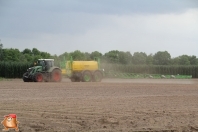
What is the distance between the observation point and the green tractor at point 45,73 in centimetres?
3461

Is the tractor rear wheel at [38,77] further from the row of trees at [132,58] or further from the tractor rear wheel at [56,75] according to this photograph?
the row of trees at [132,58]

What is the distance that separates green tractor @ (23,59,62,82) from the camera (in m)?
34.6

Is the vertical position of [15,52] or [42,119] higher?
[15,52]

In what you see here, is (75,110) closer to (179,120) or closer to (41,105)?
(41,105)

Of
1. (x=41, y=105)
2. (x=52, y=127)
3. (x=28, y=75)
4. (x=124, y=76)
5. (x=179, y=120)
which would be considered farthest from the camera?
(x=124, y=76)

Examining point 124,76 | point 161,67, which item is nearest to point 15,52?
point 161,67

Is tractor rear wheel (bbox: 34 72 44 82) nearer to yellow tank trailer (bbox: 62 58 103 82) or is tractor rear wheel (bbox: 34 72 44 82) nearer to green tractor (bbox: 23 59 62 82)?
green tractor (bbox: 23 59 62 82)

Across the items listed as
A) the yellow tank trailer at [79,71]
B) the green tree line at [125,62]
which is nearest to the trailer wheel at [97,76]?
the yellow tank trailer at [79,71]

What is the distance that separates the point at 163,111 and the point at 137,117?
6.50ft

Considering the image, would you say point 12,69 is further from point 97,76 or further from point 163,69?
point 163,69

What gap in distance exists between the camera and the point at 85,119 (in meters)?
12.5

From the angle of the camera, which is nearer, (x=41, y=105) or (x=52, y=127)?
(x=52, y=127)

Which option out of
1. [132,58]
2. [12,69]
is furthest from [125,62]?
[12,69]

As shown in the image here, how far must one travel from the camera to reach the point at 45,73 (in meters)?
34.9
